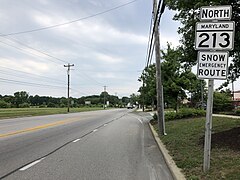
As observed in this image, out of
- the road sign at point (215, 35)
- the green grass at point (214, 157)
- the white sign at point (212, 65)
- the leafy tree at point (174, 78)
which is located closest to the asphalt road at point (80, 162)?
the green grass at point (214, 157)

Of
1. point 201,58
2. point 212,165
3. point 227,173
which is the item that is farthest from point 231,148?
point 201,58

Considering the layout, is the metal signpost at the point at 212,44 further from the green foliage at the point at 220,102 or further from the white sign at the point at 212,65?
the green foliage at the point at 220,102

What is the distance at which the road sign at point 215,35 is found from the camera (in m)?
6.95

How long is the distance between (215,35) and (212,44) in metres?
0.20

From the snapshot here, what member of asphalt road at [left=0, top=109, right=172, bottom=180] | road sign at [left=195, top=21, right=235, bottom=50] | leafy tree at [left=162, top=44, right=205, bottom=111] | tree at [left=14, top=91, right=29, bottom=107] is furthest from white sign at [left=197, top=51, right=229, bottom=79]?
tree at [left=14, top=91, right=29, bottom=107]

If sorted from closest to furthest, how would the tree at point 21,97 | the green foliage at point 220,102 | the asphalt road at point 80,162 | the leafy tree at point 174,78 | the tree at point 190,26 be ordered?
the asphalt road at point 80,162, the tree at point 190,26, the leafy tree at point 174,78, the green foliage at point 220,102, the tree at point 21,97

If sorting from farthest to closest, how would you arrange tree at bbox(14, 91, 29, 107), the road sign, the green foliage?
1. tree at bbox(14, 91, 29, 107)
2. the green foliage
3. the road sign

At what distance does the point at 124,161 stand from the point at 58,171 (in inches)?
87.3

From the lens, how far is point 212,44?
7125 millimetres

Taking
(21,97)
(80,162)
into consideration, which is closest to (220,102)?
(80,162)

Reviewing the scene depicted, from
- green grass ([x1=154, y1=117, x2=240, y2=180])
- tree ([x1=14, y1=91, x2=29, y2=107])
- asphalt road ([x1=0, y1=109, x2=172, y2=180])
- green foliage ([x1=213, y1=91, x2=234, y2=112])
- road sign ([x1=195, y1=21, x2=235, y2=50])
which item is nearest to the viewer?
green grass ([x1=154, y1=117, x2=240, y2=180])

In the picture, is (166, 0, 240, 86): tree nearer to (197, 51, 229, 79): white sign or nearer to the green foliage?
(197, 51, 229, 79): white sign

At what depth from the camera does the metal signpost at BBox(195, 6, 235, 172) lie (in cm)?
698

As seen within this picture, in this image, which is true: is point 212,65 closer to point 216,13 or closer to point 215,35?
point 215,35
